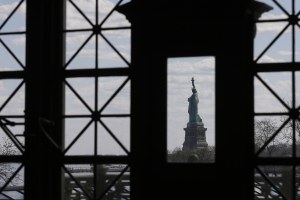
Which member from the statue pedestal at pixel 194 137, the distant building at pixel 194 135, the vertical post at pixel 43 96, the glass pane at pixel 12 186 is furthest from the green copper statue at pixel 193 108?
the vertical post at pixel 43 96

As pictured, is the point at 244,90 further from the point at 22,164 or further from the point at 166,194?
the point at 22,164

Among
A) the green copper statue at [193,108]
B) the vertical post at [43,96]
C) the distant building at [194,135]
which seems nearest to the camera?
the vertical post at [43,96]

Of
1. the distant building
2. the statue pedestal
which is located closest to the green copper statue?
the distant building

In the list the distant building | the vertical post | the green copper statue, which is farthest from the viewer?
the distant building

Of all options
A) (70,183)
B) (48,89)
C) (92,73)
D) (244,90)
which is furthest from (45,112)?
(70,183)

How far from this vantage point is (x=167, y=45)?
1066 cm

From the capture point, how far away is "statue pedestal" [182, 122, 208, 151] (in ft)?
107

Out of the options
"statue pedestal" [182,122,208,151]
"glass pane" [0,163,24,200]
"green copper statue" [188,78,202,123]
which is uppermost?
"green copper statue" [188,78,202,123]

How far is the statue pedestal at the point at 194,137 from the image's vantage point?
3250cm

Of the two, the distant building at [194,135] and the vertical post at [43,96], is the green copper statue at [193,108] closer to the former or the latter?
the distant building at [194,135]

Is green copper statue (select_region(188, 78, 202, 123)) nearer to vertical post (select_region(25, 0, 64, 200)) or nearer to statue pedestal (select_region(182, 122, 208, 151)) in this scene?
statue pedestal (select_region(182, 122, 208, 151))

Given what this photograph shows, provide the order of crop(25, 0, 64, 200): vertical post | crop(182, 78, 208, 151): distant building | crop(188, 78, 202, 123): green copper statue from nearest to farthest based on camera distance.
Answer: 1. crop(25, 0, 64, 200): vertical post
2. crop(188, 78, 202, 123): green copper statue
3. crop(182, 78, 208, 151): distant building

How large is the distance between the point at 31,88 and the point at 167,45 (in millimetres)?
2485

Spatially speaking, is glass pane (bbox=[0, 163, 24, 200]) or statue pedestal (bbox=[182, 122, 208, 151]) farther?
statue pedestal (bbox=[182, 122, 208, 151])
